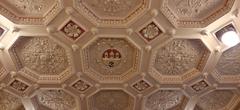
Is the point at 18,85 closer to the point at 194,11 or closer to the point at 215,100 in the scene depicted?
the point at 194,11

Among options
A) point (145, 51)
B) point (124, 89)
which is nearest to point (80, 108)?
point (124, 89)

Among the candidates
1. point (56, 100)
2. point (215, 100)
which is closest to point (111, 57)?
point (56, 100)

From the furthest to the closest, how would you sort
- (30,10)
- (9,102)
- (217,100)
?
(217,100)
(9,102)
(30,10)

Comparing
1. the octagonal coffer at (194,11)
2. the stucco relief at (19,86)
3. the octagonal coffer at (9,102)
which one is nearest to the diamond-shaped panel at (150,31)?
the octagonal coffer at (194,11)

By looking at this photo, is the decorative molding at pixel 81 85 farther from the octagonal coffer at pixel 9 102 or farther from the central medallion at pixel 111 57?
the octagonal coffer at pixel 9 102

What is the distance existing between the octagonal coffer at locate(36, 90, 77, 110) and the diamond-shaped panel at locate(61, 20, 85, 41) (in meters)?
1.90

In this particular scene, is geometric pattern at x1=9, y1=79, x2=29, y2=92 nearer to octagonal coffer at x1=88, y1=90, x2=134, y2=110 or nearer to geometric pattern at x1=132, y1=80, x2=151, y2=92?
octagonal coffer at x1=88, y1=90, x2=134, y2=110

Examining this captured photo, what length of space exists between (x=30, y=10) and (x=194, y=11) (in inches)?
114

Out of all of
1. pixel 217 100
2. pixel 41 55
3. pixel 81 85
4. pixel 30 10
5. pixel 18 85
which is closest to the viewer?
pixel 30 10

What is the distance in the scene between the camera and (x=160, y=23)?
6.06 meters

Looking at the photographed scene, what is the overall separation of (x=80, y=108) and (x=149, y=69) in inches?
83.3

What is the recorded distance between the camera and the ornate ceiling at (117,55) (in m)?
5.88

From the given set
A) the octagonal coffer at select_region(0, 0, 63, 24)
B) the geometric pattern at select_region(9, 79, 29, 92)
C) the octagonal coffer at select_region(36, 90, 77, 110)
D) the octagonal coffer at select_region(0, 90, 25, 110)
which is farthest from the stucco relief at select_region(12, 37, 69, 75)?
the octagonal coffer at select_region(0, 90, 25, 110)

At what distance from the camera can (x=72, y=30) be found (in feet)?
20.2
